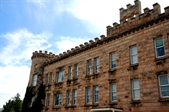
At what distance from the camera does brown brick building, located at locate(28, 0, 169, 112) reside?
16719 millimetres

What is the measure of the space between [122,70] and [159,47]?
4186 mm

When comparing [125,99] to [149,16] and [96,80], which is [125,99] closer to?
[96,80]

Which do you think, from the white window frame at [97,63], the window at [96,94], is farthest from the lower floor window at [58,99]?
the white window frame at [97,63]

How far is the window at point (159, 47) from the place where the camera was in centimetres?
1712

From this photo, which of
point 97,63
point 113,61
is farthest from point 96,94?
point 113,61

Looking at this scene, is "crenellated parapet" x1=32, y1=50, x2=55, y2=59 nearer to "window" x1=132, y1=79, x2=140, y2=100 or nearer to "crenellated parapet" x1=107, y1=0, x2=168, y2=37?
"crenellated parapet" x1=107, y1=0, x2=168, y2=37

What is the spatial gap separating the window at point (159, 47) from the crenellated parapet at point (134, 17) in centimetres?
200

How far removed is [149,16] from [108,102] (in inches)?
364

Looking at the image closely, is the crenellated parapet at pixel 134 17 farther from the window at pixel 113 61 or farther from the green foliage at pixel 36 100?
the green foliage at pixel 36 100

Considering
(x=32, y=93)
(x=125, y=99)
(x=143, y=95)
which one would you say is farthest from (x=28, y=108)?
(x=143, y=95)

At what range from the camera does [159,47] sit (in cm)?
1731

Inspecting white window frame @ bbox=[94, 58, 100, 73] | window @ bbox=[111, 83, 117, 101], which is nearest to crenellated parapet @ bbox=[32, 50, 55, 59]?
white window frame @ bbox=[94, 58, 100, 73]

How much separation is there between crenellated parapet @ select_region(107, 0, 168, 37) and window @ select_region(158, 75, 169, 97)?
534cm

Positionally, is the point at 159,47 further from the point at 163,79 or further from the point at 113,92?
the point at 113,92
